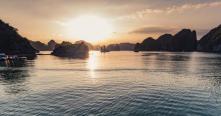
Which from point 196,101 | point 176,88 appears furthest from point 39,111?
point 176,88

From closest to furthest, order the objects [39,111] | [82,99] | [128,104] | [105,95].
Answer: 1. [39,111]
2. [128,104]
3. [82,99]
4. [105,95]

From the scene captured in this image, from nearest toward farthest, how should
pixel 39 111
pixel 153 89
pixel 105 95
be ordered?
pixel 39 111 → pixel 105 95 → pixel 153 89

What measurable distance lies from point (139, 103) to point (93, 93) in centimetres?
1435

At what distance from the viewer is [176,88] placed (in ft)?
231

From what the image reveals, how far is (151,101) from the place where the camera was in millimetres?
54000

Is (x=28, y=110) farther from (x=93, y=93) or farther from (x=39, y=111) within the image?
(x=93, y=93)

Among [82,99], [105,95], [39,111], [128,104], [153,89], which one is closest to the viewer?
[39,111]

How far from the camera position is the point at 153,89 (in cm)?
6881

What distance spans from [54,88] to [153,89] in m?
24.9

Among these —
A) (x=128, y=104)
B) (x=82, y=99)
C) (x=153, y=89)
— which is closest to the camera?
(x=128, y=104)

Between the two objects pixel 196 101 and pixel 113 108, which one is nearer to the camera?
pixel 113 108

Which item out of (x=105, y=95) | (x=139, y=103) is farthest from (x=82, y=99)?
(x=139, y=103)

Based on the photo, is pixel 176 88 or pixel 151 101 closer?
pixel 151 101

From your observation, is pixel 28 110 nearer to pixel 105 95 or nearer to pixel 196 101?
pixel 105 95
